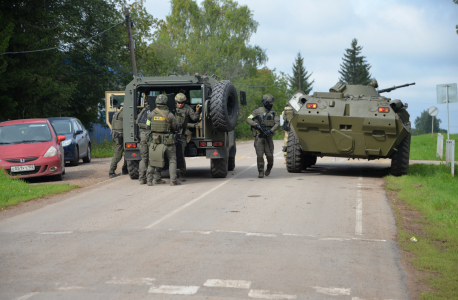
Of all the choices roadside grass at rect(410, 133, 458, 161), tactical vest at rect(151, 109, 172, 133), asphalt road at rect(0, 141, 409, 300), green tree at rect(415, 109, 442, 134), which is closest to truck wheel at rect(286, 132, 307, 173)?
asphalt road at rect(0, 141, 409, 300)

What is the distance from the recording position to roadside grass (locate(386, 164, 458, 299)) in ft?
17.1

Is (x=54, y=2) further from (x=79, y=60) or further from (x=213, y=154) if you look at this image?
(x=213, y=154)

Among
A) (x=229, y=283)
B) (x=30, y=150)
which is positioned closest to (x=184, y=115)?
(x=30, y=150)

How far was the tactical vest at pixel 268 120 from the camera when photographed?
1372 centimetres

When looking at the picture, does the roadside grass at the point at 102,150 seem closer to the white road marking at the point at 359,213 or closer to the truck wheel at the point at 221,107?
the truck wheel at the point at 221,107

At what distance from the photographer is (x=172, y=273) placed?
5262mm

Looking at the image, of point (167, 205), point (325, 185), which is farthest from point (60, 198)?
point (325, 185)

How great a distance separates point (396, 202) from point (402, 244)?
11.6 ft

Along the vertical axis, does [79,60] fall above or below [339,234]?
above

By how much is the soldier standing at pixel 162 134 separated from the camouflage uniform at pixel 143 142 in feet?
0.88

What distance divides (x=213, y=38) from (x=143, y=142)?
43.6 metres

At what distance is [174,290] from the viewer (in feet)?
15.5

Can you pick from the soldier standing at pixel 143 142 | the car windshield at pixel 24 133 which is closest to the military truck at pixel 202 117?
the soldier standing at pixel 143 142

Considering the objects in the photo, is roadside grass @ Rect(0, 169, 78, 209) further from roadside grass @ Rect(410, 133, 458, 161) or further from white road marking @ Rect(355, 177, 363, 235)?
roadside grass @ Rect(410, 133, 458, 161)
